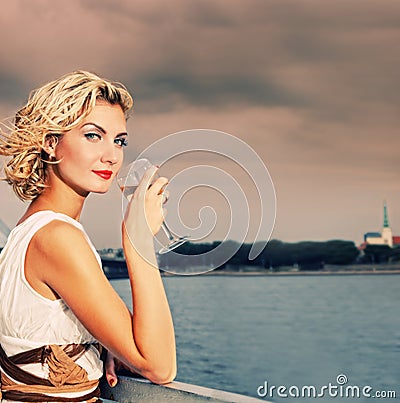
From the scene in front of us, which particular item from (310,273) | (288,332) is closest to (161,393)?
(288,332)

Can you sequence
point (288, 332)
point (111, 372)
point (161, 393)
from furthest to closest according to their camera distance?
1. point (288, 332)
2. point (111, 372)
3. point (161, 393)

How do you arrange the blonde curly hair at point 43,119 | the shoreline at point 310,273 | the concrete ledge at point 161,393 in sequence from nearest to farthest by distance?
the concrete ledge at point 161,393 → the blonde curly hair at point 43,119 → the shoreline at point 310,273

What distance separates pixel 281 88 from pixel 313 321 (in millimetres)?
18155

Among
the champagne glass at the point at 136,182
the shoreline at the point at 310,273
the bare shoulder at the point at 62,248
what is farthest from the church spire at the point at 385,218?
the bare shoulder at the point at 62,248

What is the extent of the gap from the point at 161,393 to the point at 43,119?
0.53 meters

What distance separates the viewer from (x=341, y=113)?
186ft

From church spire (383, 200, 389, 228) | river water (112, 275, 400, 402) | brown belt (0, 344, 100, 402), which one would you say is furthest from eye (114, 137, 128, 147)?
church spire (383, 200, 389, 228)

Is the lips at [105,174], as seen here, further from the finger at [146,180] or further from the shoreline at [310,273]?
the shoreline at [310,273]

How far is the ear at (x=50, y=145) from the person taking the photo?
1.37 meters

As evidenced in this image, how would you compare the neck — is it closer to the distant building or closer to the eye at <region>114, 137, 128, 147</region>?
the eye at <region>114, 137, 128, 147</region>

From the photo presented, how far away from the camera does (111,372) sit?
1438mm

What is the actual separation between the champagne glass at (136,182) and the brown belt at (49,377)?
0.25 meters

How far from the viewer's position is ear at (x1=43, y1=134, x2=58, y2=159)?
1371 millimetres

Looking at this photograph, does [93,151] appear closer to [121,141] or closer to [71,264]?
[121,141]
